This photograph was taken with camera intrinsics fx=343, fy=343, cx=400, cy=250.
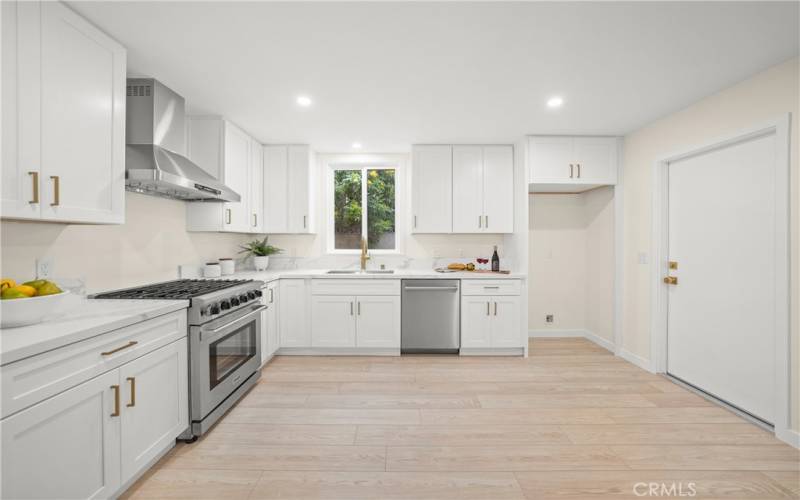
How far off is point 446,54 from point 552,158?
225 centimetres

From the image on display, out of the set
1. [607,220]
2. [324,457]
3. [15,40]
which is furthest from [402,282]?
[15,40]

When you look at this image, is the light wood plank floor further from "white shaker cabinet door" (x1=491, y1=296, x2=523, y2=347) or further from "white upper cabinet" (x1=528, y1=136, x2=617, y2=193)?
"white upper cabinet" (x1=528, y1=136, x2=617, y2=193)

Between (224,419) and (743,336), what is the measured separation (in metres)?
3.95

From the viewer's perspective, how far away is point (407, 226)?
15.3 feet

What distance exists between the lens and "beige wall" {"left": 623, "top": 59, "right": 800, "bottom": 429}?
2230 millimetres

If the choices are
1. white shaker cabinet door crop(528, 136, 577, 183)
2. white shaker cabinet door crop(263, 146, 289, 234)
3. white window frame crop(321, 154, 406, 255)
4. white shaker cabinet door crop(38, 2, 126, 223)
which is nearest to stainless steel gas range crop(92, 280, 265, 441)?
white shaker cabinet door crop(38, 2, 126, 223)

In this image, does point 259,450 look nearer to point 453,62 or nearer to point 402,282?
point 402,282

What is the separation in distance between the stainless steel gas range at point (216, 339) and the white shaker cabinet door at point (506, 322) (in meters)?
2.51

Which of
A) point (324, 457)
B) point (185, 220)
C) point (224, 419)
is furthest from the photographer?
point (185, 220)

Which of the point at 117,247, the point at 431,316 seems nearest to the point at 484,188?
the point at 431,316

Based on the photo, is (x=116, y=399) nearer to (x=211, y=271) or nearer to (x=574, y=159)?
(x=211, y=271)

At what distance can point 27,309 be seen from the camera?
1.50 m

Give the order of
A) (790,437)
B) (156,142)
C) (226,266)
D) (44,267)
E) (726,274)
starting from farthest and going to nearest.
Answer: (226,266) < (726,274) < (156,142) < (790,437) < (44,267)

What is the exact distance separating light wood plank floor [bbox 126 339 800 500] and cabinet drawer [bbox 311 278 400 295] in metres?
0.95
